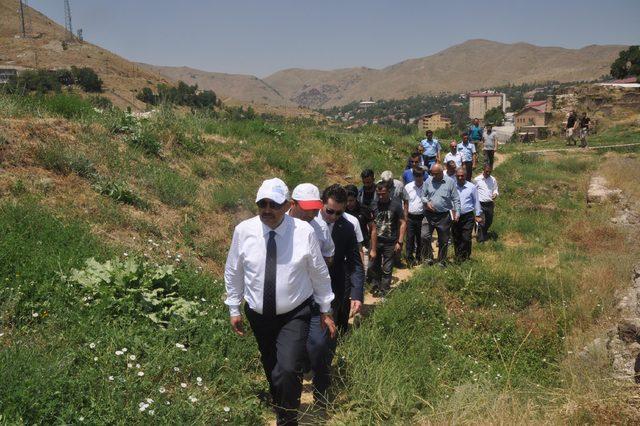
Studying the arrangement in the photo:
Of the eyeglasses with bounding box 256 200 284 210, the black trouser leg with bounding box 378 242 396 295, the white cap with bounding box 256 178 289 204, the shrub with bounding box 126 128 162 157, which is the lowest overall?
the black trouser leg with bounding box 378 242 396 295

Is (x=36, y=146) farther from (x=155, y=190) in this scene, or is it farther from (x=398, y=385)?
(x=398, y=385)

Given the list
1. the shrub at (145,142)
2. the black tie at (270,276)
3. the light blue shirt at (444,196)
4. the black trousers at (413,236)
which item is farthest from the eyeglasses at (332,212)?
the shrub at (145,142)

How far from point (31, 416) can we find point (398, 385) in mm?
2751

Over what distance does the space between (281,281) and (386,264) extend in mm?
4035

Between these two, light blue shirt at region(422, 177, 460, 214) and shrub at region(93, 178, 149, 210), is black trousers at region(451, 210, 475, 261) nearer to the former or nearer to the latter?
light blue shirt at region(422, 177, 460, 214)

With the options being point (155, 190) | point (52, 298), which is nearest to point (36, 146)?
point (155, 190)

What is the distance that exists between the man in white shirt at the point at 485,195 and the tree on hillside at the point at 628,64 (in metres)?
52.4

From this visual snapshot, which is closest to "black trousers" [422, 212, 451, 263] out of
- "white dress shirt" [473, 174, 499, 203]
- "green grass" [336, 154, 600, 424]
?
"green grass" [336, 154, 600, 424]

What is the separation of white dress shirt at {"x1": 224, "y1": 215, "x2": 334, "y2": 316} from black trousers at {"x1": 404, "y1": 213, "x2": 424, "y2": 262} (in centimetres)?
543

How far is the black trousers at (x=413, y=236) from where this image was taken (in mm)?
8883

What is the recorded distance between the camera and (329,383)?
13.9 feet

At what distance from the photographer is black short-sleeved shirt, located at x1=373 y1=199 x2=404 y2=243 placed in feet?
23.5

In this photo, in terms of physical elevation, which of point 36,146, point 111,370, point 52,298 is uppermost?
point 36,146

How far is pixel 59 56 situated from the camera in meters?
85.3
